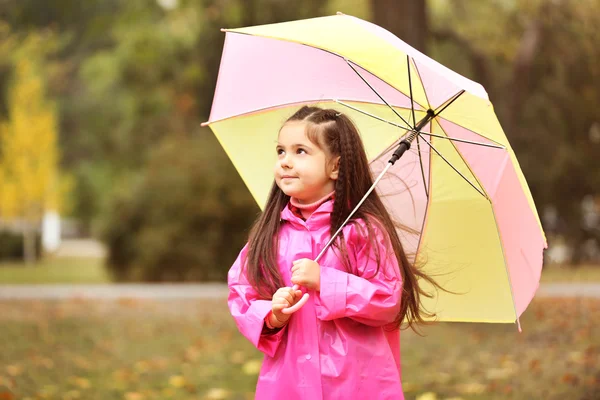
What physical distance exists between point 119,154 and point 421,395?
78.6 ft

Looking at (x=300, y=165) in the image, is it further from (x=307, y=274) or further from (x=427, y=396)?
(x=427, y=396)

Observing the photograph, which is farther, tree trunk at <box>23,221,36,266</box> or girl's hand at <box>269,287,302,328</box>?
tree trunk at <box>23,221,36,266</box>

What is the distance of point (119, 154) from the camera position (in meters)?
28.9

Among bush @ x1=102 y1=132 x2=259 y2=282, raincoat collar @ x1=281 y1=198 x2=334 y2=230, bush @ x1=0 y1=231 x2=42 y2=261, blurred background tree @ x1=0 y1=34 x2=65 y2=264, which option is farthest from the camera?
blurred background tree @ x1=0 y1=34 x2=65 y2=264

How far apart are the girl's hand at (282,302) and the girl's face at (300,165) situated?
360 mm

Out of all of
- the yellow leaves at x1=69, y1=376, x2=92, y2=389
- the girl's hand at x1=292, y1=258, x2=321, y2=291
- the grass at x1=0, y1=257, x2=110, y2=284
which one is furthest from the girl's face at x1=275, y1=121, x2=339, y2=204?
the grass at x1=0, y1=257, x2=110, y2=284

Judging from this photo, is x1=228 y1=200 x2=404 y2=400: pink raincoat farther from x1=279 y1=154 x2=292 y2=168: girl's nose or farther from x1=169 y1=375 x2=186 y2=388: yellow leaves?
x1=169 y1=375 x2=186 y2=388: yellow leaves

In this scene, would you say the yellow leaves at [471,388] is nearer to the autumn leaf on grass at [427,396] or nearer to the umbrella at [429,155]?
the autumn leaf on grass at [427,396]

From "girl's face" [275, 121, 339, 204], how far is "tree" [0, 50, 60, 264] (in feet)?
81.9

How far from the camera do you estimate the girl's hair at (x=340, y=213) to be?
10.0 ft

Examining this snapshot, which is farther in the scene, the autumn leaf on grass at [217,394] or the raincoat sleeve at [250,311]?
the autumn leaf on grass at [217,394]

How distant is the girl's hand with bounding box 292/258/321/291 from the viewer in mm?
2883

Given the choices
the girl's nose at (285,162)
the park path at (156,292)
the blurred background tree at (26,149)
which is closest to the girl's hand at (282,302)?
the girl's nose at (285,162)

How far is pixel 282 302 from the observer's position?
286 cm
